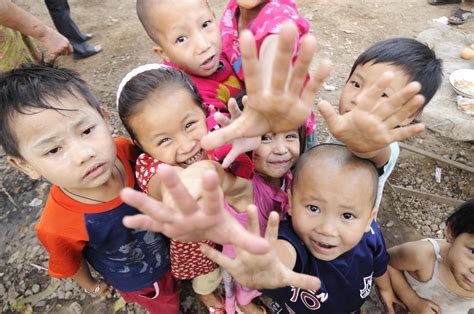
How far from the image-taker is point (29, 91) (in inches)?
51.1

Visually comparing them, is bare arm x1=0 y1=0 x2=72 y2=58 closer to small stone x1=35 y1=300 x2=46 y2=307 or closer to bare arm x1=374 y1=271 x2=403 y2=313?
small stone x1=35 y1=300 x2=46 y2=307

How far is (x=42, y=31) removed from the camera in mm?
2355

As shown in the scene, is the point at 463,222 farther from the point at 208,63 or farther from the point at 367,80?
the point at 208,63

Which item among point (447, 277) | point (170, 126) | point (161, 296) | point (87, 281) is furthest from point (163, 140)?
point (447, 277)

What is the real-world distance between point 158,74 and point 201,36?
1.28 feet

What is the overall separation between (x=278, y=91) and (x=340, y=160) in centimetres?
61

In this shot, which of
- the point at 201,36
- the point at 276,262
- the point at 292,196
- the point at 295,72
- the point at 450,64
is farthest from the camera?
the point at 450,64

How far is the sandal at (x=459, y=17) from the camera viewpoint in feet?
17.2

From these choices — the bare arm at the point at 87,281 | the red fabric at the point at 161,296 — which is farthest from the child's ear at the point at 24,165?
the red fabric at the point at 161,296

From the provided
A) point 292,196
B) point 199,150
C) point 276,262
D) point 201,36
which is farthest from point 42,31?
point 276,262

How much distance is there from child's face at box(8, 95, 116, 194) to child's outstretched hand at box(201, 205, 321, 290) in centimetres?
58

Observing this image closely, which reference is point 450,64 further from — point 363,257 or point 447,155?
point 363,257

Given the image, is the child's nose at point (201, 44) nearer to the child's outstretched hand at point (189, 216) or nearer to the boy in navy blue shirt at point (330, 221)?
the boy in navy blue shirt at point (330, 221)

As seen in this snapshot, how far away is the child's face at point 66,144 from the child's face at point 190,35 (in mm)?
567
